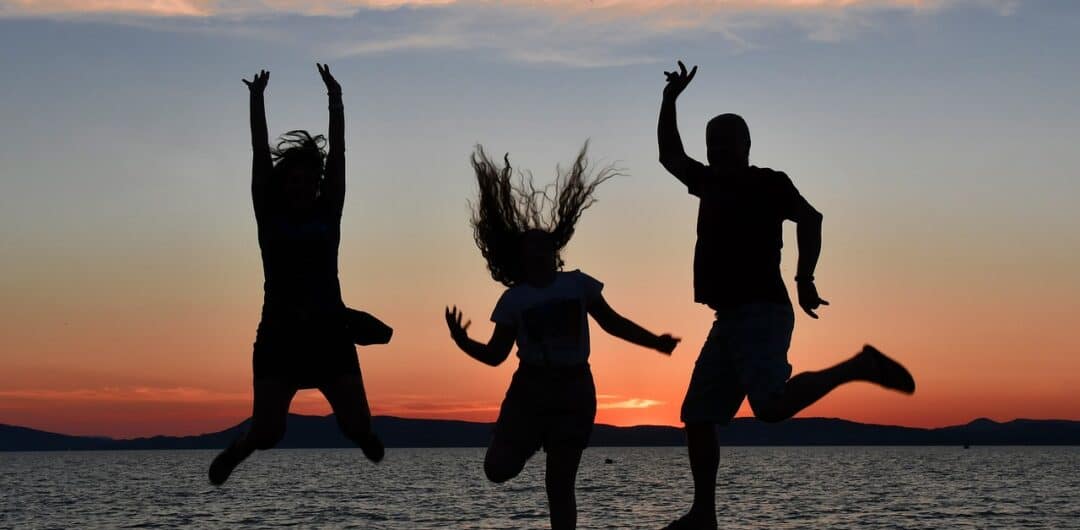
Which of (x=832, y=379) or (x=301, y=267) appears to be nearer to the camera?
(x=832, y=379)

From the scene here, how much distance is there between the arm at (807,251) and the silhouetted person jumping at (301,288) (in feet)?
9.73

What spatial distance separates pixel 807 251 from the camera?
8000mm

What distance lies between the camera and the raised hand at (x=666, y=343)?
8.54 metres

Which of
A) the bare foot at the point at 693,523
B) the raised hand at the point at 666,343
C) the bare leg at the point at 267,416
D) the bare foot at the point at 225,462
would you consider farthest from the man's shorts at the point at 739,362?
the bare foot at the point at 225,462

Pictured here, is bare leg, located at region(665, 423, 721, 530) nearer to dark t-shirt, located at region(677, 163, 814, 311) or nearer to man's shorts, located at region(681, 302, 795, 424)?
man's shorts, located at region(681, 302, 795, 424)

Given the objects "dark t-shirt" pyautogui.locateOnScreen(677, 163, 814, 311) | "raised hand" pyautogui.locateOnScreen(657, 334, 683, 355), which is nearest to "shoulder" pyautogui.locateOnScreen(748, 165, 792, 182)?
"dark t-shirt" pyautogui.locateOnScreen(677, 163, 814, 311)

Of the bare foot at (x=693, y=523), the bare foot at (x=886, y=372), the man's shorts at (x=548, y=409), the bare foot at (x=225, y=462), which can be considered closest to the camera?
the bare foot at (x=886, y=372)

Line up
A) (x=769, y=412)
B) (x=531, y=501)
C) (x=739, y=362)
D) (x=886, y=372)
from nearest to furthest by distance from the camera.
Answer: (x=886, y=372), (x=769, y=412), (x=739, y=362), (x=531, y=501)

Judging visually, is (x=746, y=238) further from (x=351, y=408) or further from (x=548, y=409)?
(x=351, y=408)

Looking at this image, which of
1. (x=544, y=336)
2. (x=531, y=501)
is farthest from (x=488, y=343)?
(x=531, y=501)

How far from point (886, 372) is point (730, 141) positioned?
6.01 feet

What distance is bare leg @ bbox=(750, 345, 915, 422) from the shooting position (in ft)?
25.5

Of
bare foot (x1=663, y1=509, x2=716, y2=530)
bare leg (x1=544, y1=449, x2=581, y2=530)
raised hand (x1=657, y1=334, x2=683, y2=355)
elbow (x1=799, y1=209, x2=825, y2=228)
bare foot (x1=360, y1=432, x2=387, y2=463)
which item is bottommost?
bare foot (x1=663, y1=509, x2=716, y2=530)

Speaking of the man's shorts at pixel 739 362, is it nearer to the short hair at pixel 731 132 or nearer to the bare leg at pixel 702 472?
the bare leg at pixel 702 472
